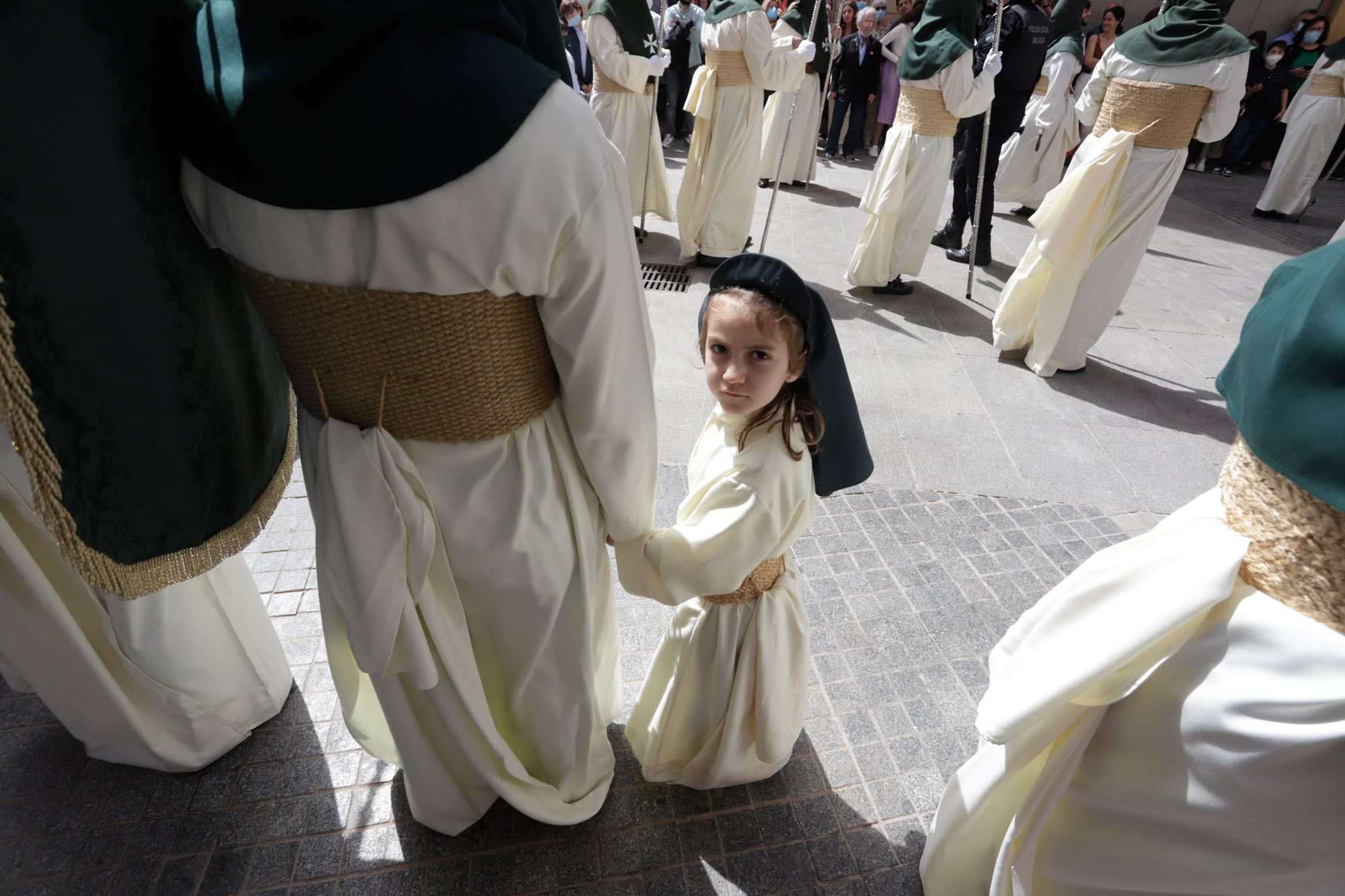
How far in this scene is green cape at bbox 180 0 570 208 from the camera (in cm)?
96

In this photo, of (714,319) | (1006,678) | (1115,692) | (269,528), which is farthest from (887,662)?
(269,528)

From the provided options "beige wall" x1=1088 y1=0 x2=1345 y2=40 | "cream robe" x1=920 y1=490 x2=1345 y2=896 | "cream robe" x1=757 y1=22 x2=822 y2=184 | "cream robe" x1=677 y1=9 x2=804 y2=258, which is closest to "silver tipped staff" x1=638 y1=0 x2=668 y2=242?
"cream robe" x1=677 y1=9 x2=804 y2=258

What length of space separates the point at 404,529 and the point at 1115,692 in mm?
1326

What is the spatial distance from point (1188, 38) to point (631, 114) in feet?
12.1

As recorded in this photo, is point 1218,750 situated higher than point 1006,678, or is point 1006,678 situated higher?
point 1218,750

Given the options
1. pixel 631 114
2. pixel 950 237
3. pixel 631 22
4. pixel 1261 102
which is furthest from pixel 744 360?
pixel 1261 102

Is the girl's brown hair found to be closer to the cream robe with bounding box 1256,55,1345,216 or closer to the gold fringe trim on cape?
the gold fringe trim on cape

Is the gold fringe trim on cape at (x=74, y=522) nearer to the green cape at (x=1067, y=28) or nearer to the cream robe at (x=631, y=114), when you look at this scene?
the cream robe at (x=631, y=114)

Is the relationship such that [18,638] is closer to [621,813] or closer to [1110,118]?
[621,813]

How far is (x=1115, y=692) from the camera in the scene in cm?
134

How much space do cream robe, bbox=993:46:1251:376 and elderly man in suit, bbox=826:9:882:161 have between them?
19.2 ft

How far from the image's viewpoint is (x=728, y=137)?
5438 millimetres

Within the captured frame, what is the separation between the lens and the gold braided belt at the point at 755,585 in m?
1.79

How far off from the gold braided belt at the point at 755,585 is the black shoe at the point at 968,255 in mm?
5312
